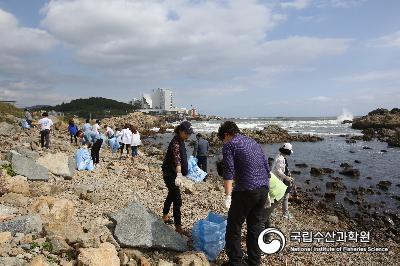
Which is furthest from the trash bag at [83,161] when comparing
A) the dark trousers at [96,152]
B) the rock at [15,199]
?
the rock at [15,199]

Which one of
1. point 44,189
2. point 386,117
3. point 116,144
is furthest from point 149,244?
point 386,117

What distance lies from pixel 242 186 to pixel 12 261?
311 centimetres

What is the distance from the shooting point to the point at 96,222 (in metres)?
6.47

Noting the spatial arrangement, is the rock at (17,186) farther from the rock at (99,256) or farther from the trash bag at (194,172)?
the trash bag at (194,172)

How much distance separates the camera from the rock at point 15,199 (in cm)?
702

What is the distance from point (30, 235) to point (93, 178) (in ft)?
21.0

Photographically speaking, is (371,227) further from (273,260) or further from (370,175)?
(370,175)

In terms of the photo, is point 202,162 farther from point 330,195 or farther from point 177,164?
point 177,164

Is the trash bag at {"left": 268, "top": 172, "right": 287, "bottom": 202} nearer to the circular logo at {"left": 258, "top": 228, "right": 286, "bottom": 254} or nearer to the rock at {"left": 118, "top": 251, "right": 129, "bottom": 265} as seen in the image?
the circular logo at {"left": 258, "top": 228, "right": 286, "bottom": 254}

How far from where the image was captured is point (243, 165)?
16.5 ft

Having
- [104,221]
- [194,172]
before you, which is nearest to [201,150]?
[194,172]

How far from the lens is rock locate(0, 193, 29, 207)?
7.02 metres

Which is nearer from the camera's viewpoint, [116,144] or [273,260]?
[273,260]

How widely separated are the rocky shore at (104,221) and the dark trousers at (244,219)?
0.50 meters
